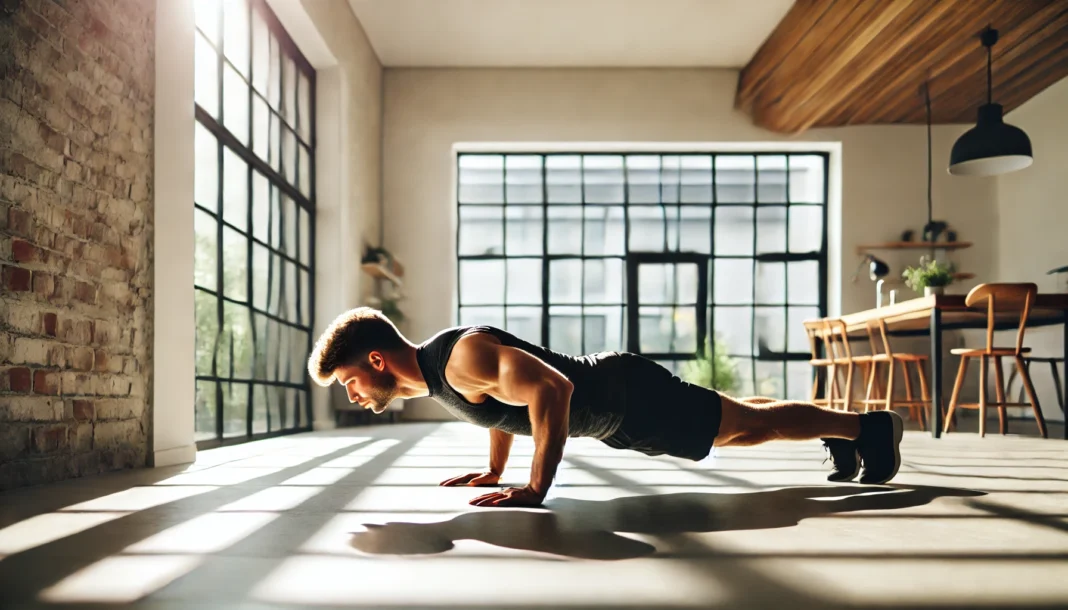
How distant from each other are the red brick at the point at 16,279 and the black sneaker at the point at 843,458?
260cm

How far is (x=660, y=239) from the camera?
8.44 m

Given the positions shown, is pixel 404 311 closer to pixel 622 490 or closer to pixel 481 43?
pixel 481 43

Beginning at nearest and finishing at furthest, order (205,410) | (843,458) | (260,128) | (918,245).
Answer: (843,458)
(205,410)
(260,128)
(918,245)

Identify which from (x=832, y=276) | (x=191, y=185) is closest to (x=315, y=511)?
(x=191, y=185)

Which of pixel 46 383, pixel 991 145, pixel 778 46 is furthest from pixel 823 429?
pixel 778 46

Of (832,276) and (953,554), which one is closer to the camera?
(953,554)

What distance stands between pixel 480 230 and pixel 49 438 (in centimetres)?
607

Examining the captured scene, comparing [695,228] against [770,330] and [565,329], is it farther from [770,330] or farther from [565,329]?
[565,329]

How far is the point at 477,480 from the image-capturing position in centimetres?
251

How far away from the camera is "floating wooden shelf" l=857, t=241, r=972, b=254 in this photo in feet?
26.1

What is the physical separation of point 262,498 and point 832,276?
284 inches

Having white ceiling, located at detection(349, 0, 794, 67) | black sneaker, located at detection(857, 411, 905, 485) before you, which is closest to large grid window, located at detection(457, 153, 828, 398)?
white ceiling, located at detection(349, 0, 794, 67)

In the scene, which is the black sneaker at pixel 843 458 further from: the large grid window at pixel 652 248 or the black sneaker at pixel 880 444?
the large grid window at pixel 652 248

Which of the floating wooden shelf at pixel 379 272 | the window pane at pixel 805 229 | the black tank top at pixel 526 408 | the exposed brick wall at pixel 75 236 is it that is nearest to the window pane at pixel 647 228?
the window pane at pixel 805 229
